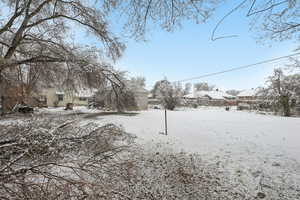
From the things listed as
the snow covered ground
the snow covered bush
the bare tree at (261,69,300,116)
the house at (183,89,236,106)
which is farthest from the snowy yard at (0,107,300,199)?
the house at (183,89,236,106)

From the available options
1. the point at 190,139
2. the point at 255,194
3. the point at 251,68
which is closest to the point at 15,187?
the point at 255,194

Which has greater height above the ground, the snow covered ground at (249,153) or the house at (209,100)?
the house at (209,100)

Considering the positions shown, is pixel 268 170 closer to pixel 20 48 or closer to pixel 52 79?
pixel 52 79

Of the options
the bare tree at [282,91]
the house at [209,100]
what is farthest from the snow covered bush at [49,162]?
the house at [209,100]

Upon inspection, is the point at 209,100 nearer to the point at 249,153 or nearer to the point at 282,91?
the point at 282,91

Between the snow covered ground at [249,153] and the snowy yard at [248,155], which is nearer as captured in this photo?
the snowy yard at [248,155]

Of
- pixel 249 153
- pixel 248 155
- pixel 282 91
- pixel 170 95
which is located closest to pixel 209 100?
pixel 170 95

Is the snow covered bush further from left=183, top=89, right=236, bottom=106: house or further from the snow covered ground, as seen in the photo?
left=183, top=89, right=236, bottom=106: house

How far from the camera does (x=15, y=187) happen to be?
64.9 inches

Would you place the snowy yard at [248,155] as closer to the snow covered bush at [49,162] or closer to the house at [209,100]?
the snow covered bush at [49,162]

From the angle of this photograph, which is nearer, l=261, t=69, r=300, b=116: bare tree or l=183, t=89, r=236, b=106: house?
l=261, t=69, r=300, b=116: bare tree

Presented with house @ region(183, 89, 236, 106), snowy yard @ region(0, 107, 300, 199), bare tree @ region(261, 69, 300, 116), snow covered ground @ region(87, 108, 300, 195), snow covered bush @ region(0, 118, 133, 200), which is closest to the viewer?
snow covered bush @ region(0, 118, 133, 200)

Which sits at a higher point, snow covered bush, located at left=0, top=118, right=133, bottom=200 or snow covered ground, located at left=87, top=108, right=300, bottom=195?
snow covered bush, located at left=0, top=118, right=133, bottom=200

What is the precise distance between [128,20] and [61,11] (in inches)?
153
